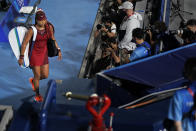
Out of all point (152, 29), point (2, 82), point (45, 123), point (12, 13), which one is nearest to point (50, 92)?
point (45, 123)

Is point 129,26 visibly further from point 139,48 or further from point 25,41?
point 25,41

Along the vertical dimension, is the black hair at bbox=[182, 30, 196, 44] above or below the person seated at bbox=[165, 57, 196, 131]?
above

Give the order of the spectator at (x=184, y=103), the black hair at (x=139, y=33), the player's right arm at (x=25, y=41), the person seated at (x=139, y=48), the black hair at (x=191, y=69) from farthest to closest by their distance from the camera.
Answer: the player's right arm at (x=25, y=41)
the black hair at (x=139, y=33)
the person seated at (x=139, y=48)
the spectator at (x=184, y=103)
the black hair at (x=191, y=69)

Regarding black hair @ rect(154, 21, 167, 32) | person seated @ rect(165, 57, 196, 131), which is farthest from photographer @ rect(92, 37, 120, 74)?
person seated @ rect(165, 57, 196, 131)

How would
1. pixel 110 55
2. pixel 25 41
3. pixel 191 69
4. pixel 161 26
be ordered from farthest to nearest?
pixel 110 55 < pixel 161 26 < pixel 25 41 < pixel 191 69

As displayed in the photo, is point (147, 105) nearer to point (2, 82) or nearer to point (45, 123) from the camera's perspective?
point (45, 123)

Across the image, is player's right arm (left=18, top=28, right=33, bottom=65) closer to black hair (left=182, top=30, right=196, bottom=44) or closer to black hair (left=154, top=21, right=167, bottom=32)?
black hair (left=154, top=21, right=167, bottom=32)

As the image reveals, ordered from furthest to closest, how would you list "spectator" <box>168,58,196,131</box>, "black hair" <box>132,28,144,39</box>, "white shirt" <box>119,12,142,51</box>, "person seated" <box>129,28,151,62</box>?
"white shirt" <box>119,12,142,51</box> → "black hair" <box>132,28,144,39</box> → "person seated" <box>129,28,151,62</box> → "spectator" <box>168,58,196,131</box>

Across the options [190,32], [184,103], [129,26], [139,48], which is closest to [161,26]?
[190,32]

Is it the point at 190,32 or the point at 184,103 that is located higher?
the point at 190,32

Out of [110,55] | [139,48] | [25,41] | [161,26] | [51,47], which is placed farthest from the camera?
[110,55]

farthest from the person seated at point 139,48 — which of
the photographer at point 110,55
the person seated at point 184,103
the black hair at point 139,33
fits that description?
the person seated at point 184,103

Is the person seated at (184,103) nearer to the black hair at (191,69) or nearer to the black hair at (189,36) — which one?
the black hair at (191,69)

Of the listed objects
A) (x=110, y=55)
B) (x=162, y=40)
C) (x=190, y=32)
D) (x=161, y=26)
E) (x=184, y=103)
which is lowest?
(x=110, y=55)
